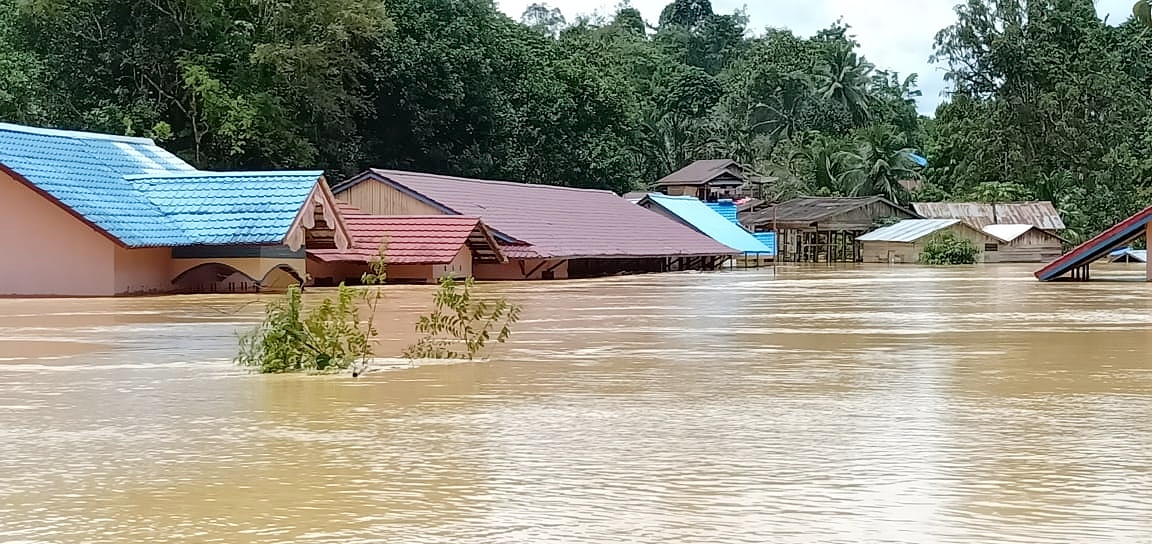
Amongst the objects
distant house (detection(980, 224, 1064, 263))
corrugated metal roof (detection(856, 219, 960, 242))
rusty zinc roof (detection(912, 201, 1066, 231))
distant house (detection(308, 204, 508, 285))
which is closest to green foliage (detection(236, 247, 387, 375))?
distant house (detection(308, 204, 508, 285))

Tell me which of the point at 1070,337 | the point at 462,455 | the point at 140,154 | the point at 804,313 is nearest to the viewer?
the point at 462,455

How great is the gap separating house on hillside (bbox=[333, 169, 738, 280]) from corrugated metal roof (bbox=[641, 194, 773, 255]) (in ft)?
4.97

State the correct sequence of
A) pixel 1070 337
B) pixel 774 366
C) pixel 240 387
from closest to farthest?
pixel 240 387, pixel 774 366, pixel 1070 337

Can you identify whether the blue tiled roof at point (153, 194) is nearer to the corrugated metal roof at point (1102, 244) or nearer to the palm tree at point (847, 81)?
the corrugated metal roof at point (1102, 244)

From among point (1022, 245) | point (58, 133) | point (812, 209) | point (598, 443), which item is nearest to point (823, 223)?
point (812, 209)

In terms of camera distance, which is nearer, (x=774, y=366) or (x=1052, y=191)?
(x=774, y=366)

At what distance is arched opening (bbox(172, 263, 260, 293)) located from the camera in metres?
26.5

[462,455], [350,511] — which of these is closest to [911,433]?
[462,455]

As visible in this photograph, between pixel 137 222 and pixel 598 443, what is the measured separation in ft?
64.7

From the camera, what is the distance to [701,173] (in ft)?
220

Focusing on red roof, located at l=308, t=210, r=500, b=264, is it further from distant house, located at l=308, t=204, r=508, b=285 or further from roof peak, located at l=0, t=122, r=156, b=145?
roof peak, located at l=0, t=122, r=156, b=145

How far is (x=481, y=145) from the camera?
48.2 meters

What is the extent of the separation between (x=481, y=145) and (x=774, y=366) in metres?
37.6

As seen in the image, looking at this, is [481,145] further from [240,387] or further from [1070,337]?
[240,387]
